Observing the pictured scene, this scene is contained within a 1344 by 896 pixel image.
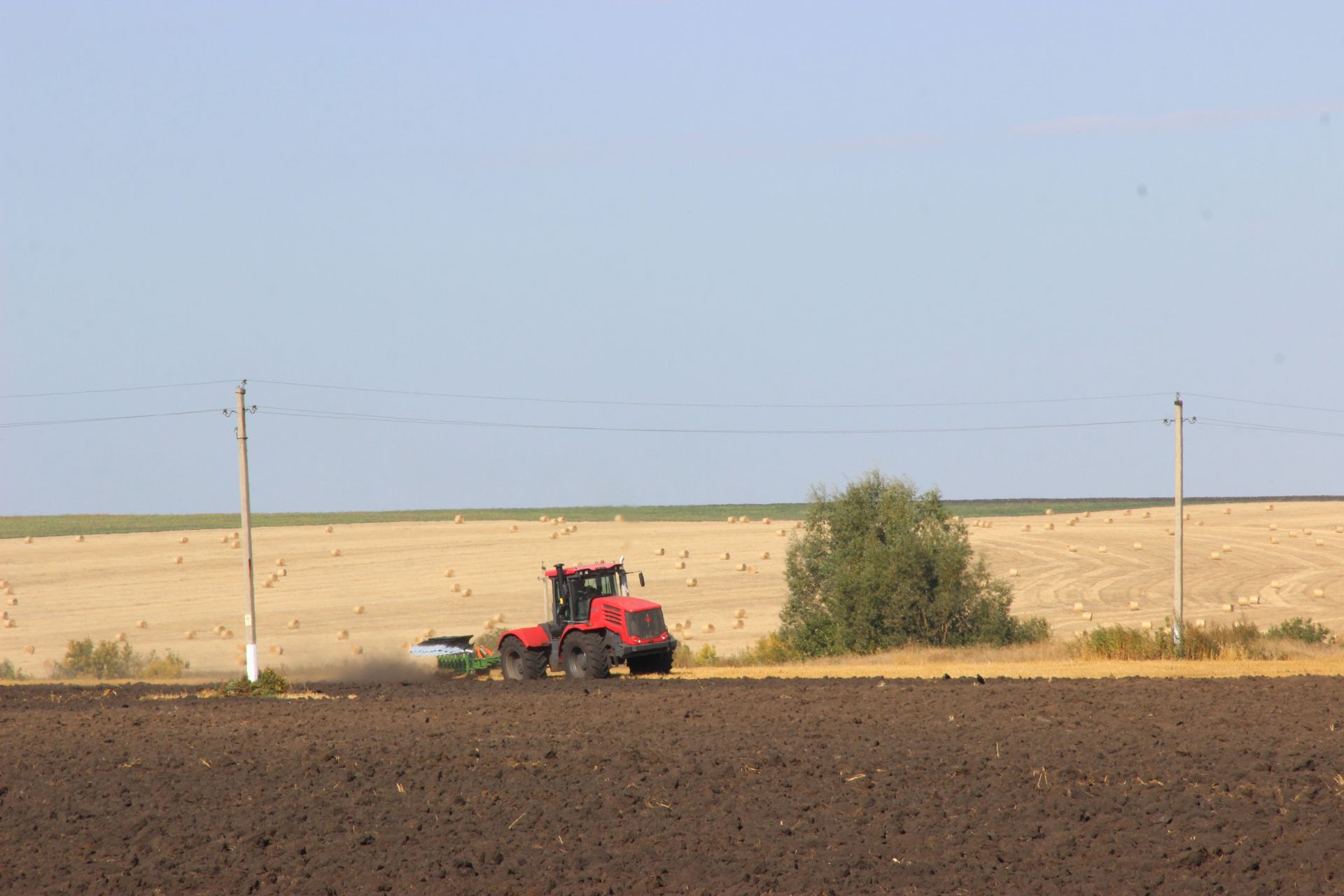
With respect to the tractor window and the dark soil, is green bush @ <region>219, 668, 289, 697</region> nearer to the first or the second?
the tractor window

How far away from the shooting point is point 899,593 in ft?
141

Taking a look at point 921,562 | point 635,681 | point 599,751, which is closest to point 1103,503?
point 921,562

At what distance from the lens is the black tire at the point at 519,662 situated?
104 ft

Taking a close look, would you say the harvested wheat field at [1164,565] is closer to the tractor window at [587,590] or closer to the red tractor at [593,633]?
the red tractor at [593,633]

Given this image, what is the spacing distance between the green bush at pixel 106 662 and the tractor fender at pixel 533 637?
65.9 feet

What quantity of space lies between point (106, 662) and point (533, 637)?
24319 millimetres

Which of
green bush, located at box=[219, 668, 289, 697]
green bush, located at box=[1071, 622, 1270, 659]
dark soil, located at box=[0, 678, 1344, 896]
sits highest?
dark soil, located at box=[0, 678, 1344, 896]

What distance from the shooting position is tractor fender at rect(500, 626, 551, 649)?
31734mm

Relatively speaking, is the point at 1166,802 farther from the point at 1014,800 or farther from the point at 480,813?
the point at 480,813

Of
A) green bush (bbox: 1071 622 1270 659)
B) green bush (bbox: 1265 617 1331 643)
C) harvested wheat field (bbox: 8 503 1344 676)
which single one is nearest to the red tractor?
harvested wheat field (bbox: 8 503 1344 676)

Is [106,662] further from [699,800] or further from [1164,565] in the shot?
[1164,565]

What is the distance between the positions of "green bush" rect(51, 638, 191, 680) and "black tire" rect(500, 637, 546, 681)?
19448 millimetres

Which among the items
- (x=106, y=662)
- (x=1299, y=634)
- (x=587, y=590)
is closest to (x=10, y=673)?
(x=106, y=662)

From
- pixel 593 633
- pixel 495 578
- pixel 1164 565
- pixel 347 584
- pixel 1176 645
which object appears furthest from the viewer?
pixel 1164 565
